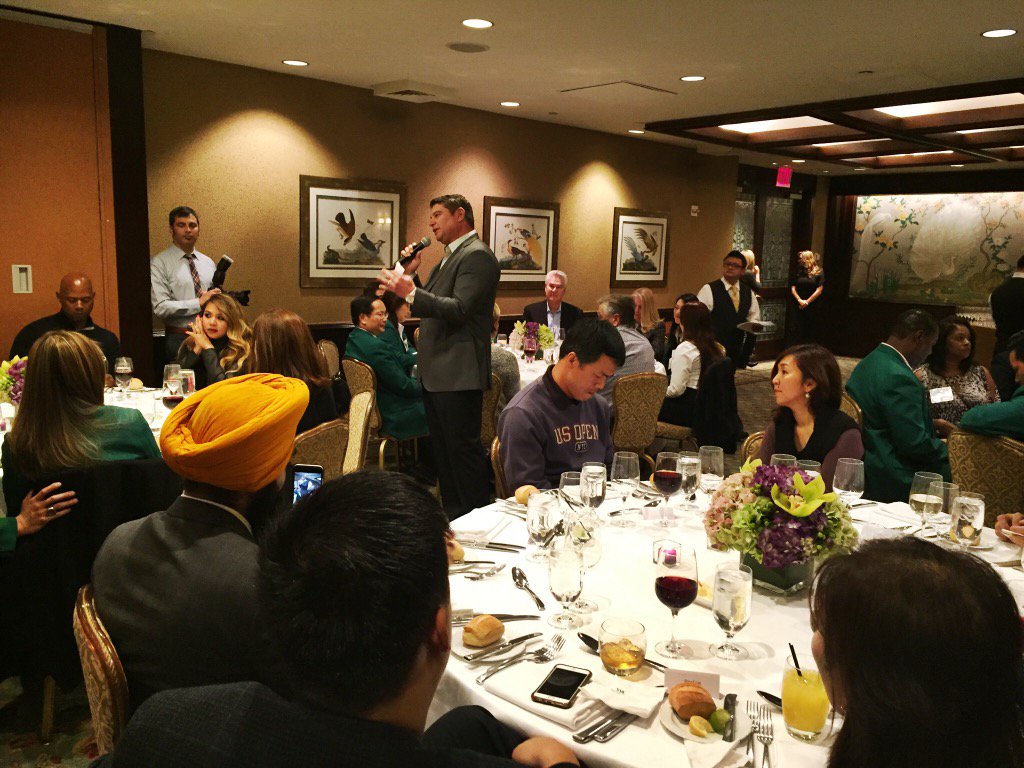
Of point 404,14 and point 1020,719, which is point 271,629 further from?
point 404,14

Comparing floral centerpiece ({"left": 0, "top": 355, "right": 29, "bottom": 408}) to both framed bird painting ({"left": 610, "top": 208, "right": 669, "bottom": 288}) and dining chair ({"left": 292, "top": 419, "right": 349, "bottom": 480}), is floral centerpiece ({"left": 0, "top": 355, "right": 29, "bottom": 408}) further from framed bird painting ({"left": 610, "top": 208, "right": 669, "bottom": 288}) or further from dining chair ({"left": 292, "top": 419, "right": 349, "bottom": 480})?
framed bird painting ({"left": 610, "top": 208, "right": 669, "bottom": 288})

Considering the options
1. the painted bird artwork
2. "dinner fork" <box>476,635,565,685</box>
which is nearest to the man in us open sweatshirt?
"dinner fork" <box>476,635,565,685</box>

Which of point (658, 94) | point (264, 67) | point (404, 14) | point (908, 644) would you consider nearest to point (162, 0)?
point (404, 14)

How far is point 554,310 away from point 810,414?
4.78m

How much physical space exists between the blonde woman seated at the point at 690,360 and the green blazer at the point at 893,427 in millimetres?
1586

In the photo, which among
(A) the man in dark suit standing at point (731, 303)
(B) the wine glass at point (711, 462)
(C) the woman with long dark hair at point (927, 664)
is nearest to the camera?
(C) the woman with long dark hair at point (927, 664)

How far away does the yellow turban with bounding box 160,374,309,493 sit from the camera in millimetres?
1595

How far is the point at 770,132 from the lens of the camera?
900cm

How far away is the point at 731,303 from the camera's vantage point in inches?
342

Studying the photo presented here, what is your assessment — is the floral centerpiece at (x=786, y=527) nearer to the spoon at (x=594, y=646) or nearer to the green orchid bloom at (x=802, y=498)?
the green orchid bloom at (x=802, y=498)

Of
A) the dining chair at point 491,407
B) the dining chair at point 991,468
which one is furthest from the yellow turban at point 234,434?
the dining chair at point 491,407

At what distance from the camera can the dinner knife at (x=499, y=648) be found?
1597mm

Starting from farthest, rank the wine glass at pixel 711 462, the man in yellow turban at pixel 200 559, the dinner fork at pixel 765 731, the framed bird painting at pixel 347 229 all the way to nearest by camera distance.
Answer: the framed bird painting at pixel 347 229 → the wine glass at pixel 711 462 → the man in yellow turban at pixel 200 559 → the dinner fork at pixel 765 731

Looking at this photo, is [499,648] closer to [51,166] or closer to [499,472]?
[499,472]
